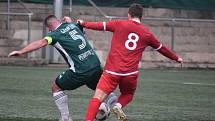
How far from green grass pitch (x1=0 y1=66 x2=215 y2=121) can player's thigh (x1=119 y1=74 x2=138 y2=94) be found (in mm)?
1086

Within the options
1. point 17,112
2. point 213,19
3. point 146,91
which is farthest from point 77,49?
point 213,19

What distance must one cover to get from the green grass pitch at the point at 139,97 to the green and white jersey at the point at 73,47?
3.76 ft

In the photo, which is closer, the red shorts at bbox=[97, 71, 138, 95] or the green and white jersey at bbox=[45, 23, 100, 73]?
the red shorts at bbox=[97, 71, 138, 95]

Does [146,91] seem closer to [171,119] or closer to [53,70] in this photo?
[171,119]

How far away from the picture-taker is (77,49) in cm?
916

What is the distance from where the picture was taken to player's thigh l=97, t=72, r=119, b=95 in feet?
29.0

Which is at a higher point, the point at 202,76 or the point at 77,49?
the point at 77,49

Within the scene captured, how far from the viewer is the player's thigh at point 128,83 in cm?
898

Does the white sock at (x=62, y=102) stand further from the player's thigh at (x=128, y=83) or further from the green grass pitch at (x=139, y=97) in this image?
the player's thigh at (x=128, y=83)

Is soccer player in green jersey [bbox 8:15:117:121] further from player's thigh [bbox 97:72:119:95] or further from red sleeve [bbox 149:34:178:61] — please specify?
red sleeve [bbox 149:34:178:61]

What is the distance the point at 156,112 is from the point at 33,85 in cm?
458

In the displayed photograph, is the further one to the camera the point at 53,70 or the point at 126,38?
the point at 53,70

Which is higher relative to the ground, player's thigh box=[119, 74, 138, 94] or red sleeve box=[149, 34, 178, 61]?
red sleeve box=[149, 34, 178, 61]

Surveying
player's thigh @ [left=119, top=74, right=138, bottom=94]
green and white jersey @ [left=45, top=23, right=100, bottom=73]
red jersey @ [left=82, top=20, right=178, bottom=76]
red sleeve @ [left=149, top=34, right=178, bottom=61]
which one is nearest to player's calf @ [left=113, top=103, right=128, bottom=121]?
player's thigh @ [left=119, top=74, right=138, bottom=94]
